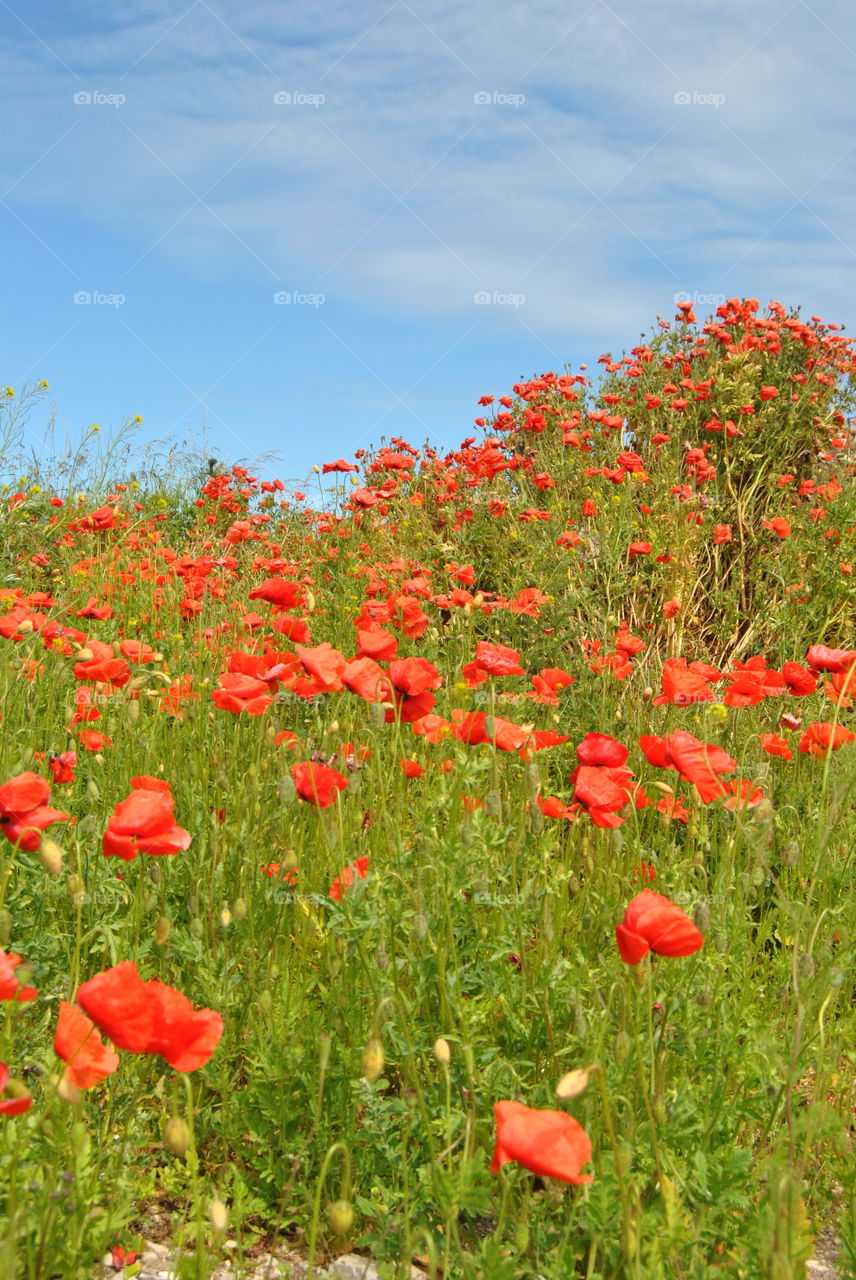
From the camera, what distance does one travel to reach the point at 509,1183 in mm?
1218

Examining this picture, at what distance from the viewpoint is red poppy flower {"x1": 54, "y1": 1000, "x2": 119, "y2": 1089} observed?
3.97 ft

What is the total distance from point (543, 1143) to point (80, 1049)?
0.63m

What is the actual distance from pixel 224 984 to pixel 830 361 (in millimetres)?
7205

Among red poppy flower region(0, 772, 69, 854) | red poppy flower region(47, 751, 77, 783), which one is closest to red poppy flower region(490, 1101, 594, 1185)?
red poppy flower region(0, 772, 69, 854)

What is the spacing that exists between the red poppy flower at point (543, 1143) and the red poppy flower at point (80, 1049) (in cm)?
55

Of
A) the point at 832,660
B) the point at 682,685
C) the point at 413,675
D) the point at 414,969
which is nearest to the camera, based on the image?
the point at 414,969

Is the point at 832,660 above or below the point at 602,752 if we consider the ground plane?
above

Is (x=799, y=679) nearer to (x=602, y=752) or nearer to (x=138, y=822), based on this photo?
(x=602, y=752)

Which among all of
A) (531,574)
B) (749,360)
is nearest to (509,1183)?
(531,574)

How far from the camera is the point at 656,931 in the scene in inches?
47.6

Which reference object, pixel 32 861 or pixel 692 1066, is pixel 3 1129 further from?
pixel 692 1066

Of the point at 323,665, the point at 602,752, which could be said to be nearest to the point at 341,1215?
the point at 602,752

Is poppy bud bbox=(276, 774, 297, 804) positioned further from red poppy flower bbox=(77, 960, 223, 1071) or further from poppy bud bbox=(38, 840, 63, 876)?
red poppy flower bbox=(77, 960, 223, 1071)

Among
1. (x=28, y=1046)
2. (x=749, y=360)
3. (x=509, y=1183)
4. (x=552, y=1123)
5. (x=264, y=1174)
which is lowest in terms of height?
(x=264, y=1174)
